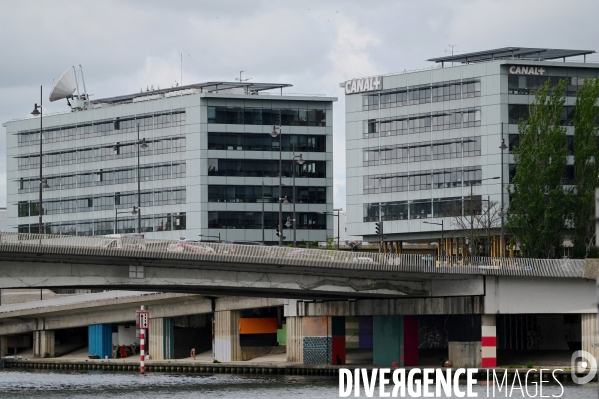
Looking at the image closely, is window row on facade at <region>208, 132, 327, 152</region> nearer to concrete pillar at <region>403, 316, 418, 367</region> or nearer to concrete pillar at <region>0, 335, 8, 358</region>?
concrete pillar at <region>0, 335, 8, 358</region>

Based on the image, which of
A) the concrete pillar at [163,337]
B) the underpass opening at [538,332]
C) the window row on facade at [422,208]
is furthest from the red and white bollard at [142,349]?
the window row on facade at [422,208]

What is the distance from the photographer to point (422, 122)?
5325 inches

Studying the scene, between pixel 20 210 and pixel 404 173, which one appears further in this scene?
pixel 20 210

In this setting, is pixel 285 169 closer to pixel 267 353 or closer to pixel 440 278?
pixel 267 353

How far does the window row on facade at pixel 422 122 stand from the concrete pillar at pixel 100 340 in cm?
3273

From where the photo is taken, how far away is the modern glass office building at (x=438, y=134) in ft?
426

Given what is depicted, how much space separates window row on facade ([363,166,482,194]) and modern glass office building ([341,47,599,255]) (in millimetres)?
97

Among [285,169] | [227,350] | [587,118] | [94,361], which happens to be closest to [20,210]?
[285,169]

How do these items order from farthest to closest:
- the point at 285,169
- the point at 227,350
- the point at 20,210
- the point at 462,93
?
the point at 20,210, the point at 285,169, the point at 462,93, the point at 227,350

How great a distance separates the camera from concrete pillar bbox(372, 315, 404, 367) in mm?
101562

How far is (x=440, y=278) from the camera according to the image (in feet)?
309

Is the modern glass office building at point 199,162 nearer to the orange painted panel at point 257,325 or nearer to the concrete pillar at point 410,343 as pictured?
the orange painted panel at point 257,325

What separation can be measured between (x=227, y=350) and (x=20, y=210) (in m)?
72.6

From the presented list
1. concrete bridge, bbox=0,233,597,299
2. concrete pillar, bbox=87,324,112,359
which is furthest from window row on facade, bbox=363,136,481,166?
concrete bridge, bbox=0,233,597,299
